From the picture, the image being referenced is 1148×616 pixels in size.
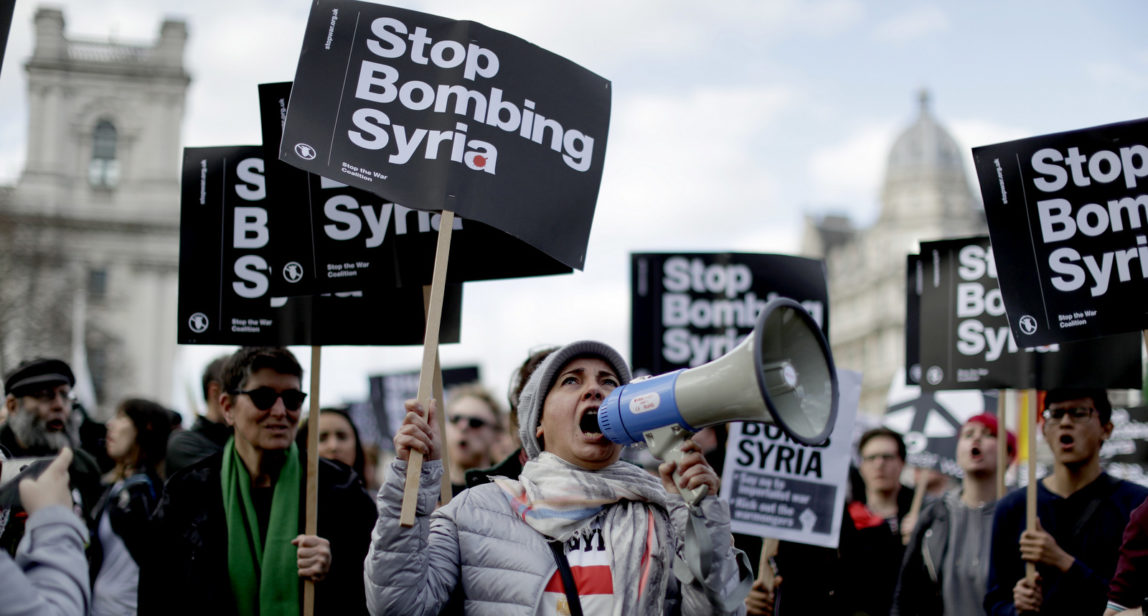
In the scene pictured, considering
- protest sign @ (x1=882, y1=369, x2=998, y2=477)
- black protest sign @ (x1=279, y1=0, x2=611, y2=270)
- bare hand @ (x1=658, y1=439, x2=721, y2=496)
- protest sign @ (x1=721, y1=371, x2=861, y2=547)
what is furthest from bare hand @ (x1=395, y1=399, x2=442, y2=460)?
protest sign @ (x1=882, y1=369, x2=998, y2=477)

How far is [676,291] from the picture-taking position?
6.73 m

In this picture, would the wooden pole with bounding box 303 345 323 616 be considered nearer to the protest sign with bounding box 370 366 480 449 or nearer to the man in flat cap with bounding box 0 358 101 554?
the man in flat cap with bounding box 0 358 101 554

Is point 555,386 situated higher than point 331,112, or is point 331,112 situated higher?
point 331,112

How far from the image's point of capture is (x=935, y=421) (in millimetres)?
8820

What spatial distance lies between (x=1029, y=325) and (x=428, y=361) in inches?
98.6

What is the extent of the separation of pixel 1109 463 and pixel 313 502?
1006 centimetres

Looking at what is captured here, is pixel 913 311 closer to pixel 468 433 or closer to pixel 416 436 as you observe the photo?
pixel 468 433

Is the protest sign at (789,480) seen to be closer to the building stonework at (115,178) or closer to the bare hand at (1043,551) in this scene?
the bare hand at (1043,551)

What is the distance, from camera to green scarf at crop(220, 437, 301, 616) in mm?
3881

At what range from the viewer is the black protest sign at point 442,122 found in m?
3.53

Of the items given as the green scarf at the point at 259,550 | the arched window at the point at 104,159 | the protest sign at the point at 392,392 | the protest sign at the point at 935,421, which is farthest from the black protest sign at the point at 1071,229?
the arched window at the point at 104,159

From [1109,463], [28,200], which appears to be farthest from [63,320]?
[1109,463]

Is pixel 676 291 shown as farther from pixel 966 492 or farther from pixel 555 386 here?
pixel 555 386

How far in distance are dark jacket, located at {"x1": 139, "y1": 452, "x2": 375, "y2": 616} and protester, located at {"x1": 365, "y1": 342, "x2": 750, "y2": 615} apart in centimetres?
93
